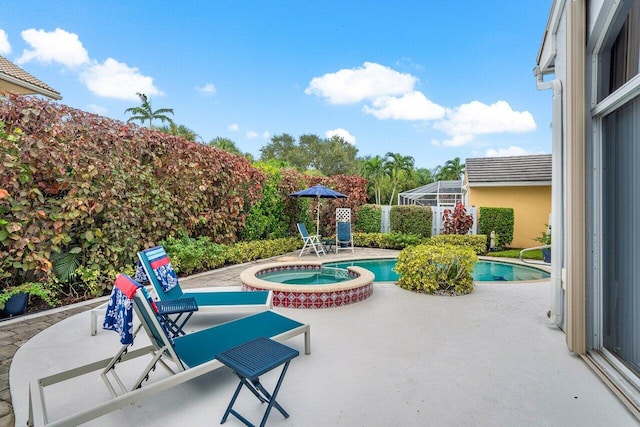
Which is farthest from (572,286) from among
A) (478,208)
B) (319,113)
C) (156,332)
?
(319,113)

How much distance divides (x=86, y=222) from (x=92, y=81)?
108ft

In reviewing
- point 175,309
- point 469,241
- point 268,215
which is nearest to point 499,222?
point 469,241

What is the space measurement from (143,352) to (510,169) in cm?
1630

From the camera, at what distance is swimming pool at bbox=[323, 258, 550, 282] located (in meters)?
9.02

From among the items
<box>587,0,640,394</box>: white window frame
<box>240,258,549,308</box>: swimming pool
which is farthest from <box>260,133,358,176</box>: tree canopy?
<box>587,0,640,394</box>: white window frame

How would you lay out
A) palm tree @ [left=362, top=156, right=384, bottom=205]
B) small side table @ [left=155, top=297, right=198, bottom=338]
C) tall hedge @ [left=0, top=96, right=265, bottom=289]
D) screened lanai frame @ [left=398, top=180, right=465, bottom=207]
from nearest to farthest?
small side table @ [left=155, top=297, right=198, bottom=338]
tall hedge @ [left=0, top=96, right=265, bottom=289]
screened lanai frame @ [left=398, top=180, right=465, bottom=207]
palm tree @ [left=362, top=156, right=384, bottom=205]

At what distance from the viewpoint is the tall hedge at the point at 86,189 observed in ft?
17.7

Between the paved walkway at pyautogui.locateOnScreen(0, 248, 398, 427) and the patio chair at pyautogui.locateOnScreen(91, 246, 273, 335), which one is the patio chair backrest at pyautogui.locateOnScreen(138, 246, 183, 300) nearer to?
the patio chair at pyautogui.locateOnScreen(91, 246, 273, 335)

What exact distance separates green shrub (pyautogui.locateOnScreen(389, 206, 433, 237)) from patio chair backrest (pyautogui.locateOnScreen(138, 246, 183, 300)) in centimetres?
1132

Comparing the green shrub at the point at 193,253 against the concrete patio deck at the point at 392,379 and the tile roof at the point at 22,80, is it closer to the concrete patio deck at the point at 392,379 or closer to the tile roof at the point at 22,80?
the concrete patio deck at the point at 392,379

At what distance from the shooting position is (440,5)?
14688 millimetres

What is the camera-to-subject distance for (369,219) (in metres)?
15.6

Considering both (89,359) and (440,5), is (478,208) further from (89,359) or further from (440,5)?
(89,359)

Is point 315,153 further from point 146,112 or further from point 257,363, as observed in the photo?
point 257,363
